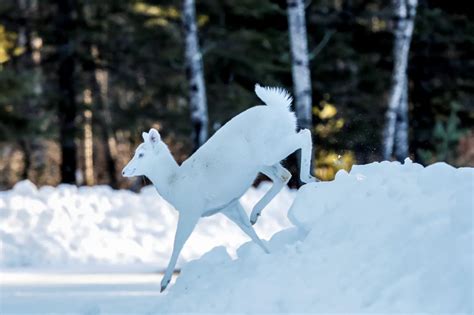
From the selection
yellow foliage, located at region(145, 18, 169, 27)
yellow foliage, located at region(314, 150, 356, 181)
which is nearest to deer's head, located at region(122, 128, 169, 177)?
yellow foliage, located at region(314, 150, 356, 181)

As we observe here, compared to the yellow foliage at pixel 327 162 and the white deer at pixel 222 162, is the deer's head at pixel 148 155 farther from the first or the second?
the yellow foliage at pixel 327 162

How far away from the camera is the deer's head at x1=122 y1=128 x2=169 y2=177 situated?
9000 millimetres

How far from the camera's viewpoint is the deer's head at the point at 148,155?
900 centimetres

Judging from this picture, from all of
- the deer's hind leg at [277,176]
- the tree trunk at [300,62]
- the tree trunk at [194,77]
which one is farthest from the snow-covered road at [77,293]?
the tree trunk at [194,77]

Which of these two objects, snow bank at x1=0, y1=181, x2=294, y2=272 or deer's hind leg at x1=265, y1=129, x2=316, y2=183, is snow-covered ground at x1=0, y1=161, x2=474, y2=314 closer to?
deer's hind leg at x1=265, y1=129, x2=316, y2=183

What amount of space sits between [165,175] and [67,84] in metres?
19.6

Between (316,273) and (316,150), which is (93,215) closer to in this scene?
(316,273)

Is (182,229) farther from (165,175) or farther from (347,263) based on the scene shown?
(347,263)

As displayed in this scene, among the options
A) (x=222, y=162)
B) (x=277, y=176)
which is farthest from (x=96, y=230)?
(x=222, y=162)

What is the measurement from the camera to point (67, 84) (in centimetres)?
2822

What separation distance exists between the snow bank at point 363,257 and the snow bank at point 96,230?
610 centimetres

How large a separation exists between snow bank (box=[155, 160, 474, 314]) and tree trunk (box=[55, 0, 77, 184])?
18.9 metres

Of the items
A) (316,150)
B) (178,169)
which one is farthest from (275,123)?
(316,150)

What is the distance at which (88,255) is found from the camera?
15.5 meters
